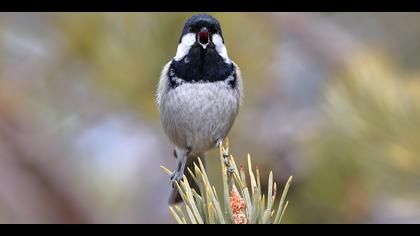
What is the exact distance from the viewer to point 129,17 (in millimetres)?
2385

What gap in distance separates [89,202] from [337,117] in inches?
43.4

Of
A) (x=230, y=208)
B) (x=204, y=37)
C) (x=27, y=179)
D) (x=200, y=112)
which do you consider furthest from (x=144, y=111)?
(x=230, y=208)

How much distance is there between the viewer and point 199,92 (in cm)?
230

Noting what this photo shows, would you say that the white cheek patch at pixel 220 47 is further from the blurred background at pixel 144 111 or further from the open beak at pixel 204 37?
the blurred background at pixel 144 111

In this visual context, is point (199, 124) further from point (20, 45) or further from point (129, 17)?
point (20, 45)

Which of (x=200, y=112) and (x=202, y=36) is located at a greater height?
(x=202, y=36)

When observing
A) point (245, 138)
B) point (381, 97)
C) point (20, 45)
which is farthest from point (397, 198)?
point (20, 45)

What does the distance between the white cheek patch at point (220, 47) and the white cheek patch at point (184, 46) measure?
8cm

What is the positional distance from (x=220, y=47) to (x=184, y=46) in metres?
0.13

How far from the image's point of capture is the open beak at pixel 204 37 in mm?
Answer: 2215

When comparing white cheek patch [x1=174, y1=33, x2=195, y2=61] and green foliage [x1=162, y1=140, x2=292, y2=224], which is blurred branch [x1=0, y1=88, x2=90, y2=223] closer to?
white cheek patch [x1=174, y1=33, x2=195, y2=61]

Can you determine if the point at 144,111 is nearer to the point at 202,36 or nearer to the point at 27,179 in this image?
the point at 202,36

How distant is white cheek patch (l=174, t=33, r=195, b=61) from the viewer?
7.38 ft

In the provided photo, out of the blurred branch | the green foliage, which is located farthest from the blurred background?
the green foliage
